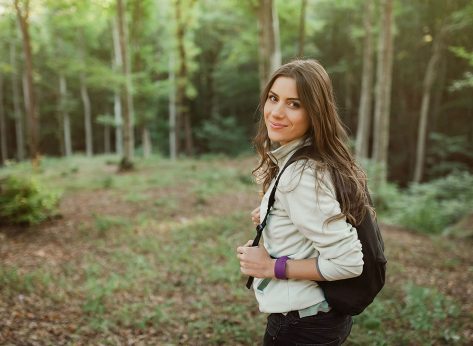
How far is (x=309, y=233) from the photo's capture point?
1614mm

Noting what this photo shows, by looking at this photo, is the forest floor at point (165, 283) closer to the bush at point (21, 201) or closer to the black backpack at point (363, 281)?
the bush at point (21, 201)

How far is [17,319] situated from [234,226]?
4878 millimetres

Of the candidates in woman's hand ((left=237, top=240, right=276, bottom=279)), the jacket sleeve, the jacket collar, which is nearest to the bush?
woman's hand ((left=237, top=240, right=276, bottom=279))

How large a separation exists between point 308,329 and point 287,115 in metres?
1.07

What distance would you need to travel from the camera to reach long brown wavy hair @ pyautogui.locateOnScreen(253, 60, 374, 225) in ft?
5.46

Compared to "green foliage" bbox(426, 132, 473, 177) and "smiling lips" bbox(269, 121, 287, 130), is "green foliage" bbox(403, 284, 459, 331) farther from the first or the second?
"green foliage" bbox(426, 132, 473, 177)

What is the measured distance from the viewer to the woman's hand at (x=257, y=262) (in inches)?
69.8

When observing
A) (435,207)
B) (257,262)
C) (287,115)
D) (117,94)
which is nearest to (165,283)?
(257,262)

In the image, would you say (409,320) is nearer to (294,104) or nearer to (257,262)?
(257,262)

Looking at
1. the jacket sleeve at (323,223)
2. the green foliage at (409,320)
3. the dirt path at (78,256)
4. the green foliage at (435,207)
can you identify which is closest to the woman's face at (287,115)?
the jacket sleeve at (323,223)

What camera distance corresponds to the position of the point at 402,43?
82.8 ft

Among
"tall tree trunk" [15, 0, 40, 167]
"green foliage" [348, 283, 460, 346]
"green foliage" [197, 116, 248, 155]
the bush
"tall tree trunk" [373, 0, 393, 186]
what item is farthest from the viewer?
"green foliage" [197, 116, 248, 155]

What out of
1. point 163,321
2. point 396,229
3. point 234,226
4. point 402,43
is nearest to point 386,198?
point 396,229

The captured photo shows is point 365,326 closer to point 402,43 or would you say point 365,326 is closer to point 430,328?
point 430,328
